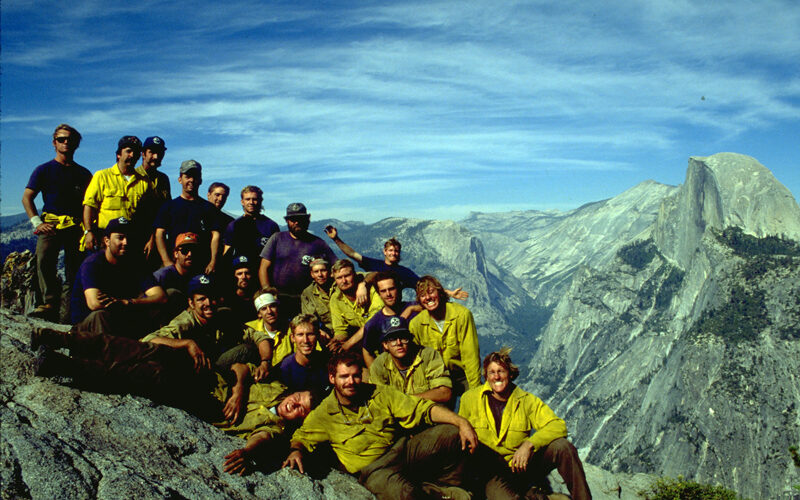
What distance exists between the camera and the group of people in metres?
7.65

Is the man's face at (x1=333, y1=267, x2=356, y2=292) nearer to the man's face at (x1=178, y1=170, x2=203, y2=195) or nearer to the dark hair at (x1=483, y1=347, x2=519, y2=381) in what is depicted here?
the dark hair at (x1=483, y1=347, x2=519, y2=381)

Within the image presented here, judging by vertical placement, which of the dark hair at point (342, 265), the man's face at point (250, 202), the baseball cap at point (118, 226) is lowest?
the dark hair at point (342, 265)

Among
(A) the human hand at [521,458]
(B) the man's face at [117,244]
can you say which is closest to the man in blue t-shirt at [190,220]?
(B) the man's face at [117,244]

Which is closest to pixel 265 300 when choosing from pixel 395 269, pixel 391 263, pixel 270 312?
pixel 270 312

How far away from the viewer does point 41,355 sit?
7.41 meters

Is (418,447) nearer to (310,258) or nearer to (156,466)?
(156,466)

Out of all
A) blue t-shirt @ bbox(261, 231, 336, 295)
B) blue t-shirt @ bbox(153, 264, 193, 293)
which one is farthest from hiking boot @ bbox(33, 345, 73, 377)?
blue t-shirt @ bbox(261, 231, 336, 295)

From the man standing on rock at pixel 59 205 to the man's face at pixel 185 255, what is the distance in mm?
3485

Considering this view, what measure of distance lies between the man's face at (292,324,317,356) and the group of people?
1.3 inches

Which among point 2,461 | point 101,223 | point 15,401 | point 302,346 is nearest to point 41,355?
point 15,401

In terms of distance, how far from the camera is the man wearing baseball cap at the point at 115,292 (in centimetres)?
852

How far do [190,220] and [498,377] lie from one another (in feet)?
27.0

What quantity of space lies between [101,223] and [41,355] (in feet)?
15.0

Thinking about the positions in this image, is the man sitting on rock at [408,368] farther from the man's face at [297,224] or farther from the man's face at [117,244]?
the man's face at [117,244]
